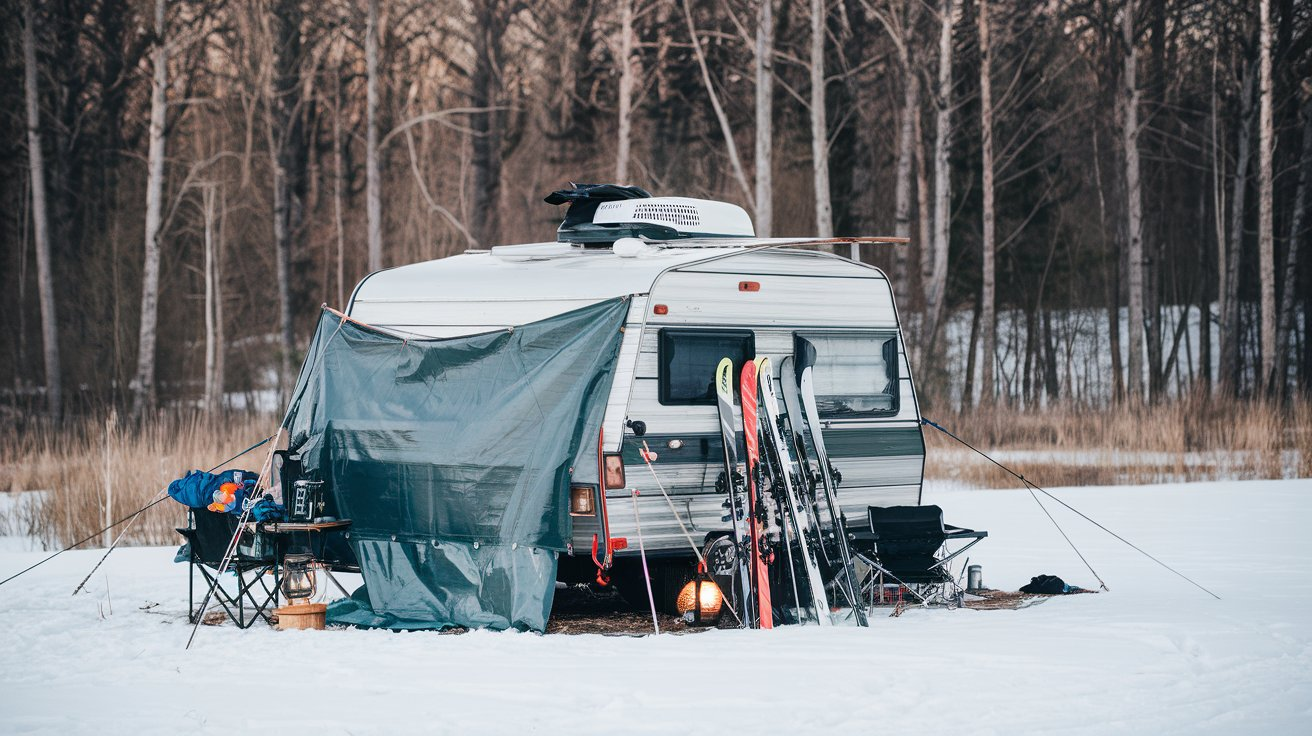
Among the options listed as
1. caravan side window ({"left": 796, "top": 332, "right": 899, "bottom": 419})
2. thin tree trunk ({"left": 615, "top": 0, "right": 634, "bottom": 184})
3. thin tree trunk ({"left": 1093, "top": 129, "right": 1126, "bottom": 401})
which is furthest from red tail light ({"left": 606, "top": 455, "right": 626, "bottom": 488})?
thin tree trunk ({"left": 1093, "top": 129, "right": 1126, "bottom": 401})

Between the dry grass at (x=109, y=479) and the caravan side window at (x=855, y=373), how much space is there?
20.8ft

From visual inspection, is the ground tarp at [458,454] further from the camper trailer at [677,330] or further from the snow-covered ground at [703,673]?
the snow-covered ground at [703,673]

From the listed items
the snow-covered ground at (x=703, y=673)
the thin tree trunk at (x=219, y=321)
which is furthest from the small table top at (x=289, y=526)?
the thin tree trunk at (x=219, y=321)

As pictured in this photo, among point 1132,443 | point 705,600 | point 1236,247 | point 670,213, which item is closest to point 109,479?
point 670,213

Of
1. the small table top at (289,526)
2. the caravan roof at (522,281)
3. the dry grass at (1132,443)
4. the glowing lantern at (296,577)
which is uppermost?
the caravan roof at (522,281)

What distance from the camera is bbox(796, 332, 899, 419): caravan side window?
891 centimetres

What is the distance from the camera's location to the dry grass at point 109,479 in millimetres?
12414

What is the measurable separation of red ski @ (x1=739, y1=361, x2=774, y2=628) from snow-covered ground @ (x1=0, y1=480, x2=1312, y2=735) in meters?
0.30

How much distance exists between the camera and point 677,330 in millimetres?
8242

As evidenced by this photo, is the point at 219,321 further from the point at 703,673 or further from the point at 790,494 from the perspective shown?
the point at 703,673

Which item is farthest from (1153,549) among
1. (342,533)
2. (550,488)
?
(342,533)

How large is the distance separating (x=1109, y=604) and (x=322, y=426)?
5062 millimetres

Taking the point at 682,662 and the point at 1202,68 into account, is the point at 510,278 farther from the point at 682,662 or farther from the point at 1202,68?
the point at 1202,68

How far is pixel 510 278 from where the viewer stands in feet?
29.5
